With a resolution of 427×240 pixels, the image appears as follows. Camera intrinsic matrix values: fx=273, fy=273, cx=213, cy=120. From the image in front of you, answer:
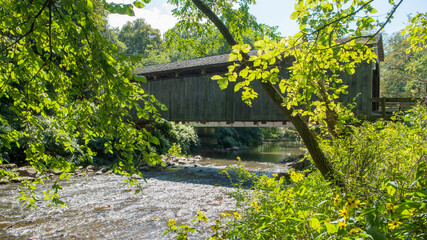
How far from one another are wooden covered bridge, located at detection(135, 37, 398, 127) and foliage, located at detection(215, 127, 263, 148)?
10.9 meters

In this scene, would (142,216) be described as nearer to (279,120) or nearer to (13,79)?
(13,79)

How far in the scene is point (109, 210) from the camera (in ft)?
17.5

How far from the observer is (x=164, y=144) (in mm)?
14523

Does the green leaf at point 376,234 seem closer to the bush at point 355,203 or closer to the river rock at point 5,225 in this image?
the bush at point 355,203

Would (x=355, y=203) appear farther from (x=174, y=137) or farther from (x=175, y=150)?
(x=174, y=137)

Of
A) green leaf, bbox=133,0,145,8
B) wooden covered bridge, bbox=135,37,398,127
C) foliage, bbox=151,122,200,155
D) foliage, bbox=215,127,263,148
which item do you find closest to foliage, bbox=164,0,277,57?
green leaf, bbox=133,0,145,8

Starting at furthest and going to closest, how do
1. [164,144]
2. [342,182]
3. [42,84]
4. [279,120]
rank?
[164,144]
[279,120]
[342,182]
[42,84]

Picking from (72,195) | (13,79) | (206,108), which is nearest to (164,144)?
(206,108)

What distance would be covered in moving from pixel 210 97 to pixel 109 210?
22.9ft

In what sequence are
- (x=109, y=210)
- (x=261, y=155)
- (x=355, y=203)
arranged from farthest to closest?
1. (x=261, y=155)
2. (x=109, y=210)
3. (x=355, y=203)

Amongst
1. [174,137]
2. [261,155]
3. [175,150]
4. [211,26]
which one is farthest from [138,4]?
[261,155]

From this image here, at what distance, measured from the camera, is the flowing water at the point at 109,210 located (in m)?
4.18

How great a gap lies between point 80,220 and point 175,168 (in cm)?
698

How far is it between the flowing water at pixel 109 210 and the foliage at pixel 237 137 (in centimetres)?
1479
